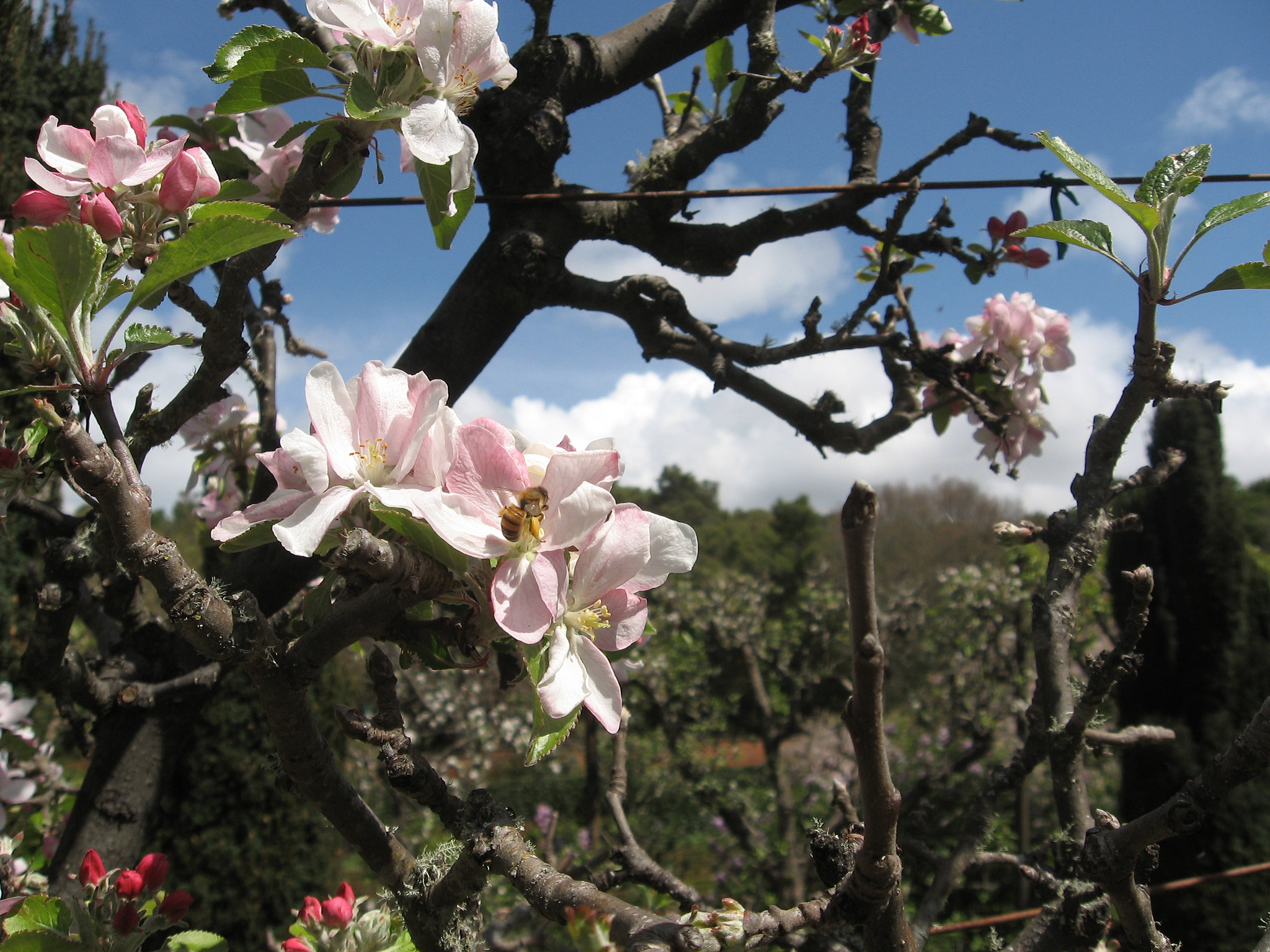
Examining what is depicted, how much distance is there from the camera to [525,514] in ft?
2.47

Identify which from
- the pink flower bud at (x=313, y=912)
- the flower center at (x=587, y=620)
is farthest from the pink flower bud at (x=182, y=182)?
the pink flower bud at (x=313, y=912)

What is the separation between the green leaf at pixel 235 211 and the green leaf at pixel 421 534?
0.32m

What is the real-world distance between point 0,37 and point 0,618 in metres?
4.17

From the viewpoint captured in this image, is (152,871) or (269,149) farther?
(269,149)

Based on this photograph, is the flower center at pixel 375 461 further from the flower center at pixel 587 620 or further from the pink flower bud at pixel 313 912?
the pink flower bud at pixel 313 912

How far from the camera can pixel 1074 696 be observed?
1.55 m

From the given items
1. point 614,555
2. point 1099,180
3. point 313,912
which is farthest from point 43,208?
point 1099,180

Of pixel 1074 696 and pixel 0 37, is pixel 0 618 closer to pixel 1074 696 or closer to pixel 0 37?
pixel 0 37

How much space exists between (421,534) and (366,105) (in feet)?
1.86

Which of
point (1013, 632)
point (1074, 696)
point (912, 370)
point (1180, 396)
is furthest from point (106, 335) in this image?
point (1013, 632)

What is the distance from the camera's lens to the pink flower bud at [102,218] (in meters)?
0.85

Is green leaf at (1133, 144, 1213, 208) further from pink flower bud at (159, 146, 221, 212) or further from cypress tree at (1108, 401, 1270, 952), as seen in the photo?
cypress tree at (1108, 401, 1270, 952)

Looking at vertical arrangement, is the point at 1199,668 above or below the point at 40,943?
above

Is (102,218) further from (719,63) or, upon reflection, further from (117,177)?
(719,63)
